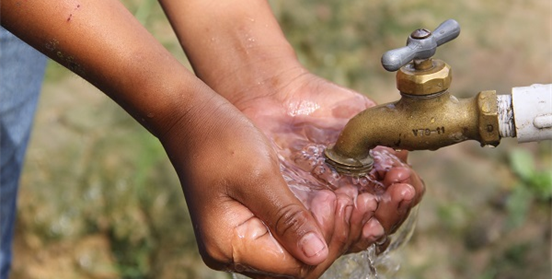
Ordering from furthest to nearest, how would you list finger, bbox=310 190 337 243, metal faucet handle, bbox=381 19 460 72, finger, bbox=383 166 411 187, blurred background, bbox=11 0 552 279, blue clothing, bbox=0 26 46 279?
blurred background, bbox=11 0 552 279 < blue clothing, bbox=0 26 46 279 < finger, bbox=383 166 411 187 < finger, bbox=310 190 337 243 < metal faucet handle, bbox=381 19 460 72

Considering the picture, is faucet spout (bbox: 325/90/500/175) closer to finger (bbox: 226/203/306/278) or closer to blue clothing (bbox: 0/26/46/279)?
finger (bbox: 226/203/306/278)

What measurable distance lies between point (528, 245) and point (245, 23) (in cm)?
125

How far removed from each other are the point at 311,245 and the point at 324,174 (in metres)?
0.28

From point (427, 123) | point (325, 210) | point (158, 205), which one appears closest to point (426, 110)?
point (427, 123)

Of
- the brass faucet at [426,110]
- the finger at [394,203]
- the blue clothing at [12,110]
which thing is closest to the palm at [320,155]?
the finger at [394,203]

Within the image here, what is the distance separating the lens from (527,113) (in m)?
1.27

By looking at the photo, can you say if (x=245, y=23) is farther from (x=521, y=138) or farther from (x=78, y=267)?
(x=78, y=267)

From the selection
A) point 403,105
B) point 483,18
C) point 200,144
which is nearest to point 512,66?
point 483,18

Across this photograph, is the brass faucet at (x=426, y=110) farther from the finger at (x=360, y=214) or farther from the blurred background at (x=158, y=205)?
the blurred background at (x=158, y=205)

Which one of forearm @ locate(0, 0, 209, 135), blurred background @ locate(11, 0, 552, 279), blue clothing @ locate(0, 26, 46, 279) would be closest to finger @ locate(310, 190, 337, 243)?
forearm @ locate(0, 0, 209, 135)

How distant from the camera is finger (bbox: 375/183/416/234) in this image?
145cm

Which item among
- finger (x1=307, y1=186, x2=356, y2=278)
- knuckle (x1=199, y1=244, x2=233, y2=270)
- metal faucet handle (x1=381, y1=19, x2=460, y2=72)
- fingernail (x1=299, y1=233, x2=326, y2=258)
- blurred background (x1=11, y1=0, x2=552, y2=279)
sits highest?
metal faucet handle (x1=381, y1=19, x2=460, y2=72)

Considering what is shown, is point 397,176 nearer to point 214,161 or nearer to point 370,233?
point 370,233

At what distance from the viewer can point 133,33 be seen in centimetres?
135
